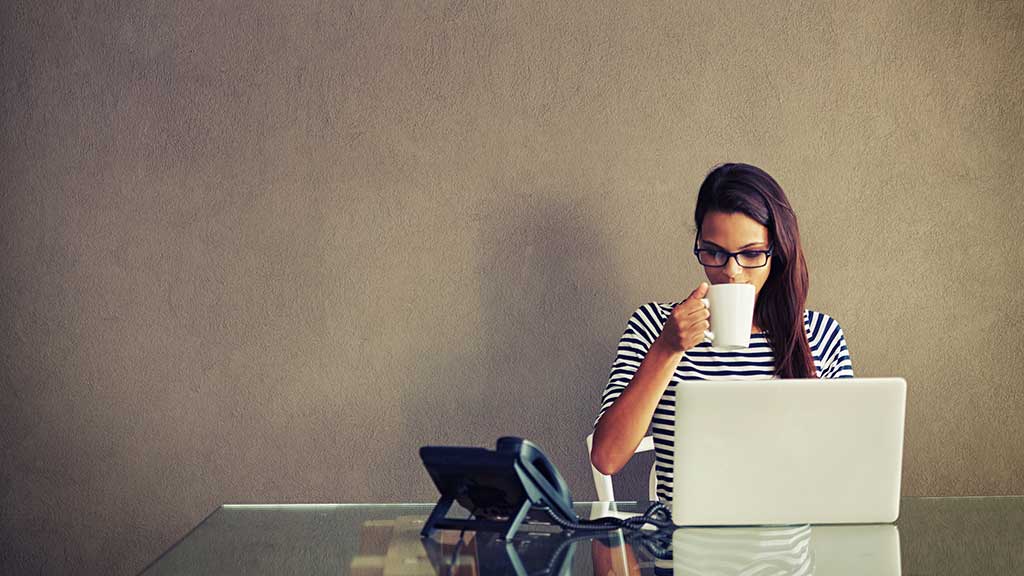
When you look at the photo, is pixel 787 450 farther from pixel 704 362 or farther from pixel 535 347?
pixel 535 347

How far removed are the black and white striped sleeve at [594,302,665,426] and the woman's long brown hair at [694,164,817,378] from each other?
229 millimetres

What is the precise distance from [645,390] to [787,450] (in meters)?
0.50

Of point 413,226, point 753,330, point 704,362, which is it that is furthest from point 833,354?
point 413,226

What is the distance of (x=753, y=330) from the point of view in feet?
7.65

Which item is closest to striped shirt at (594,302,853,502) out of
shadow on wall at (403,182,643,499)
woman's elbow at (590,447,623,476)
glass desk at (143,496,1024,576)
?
woman's elbow at (590,447,623,476)

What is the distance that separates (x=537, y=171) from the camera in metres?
2.84

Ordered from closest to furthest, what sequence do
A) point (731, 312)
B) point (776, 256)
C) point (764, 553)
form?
point (764, 553)
point (731, 312)
point (776, 256)

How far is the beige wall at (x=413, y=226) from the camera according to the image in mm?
2809

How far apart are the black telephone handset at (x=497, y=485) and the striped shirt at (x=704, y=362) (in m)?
0.75

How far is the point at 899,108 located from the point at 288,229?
1681 millimetres

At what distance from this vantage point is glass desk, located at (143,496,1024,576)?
1316 millimetres

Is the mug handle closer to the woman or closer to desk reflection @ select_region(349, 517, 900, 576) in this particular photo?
the woman

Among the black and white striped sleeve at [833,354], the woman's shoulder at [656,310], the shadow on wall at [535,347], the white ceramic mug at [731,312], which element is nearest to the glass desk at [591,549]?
the white ceramic mug at [731,312]

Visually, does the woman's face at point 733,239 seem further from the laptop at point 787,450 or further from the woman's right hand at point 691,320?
the laptop at point 787,450
